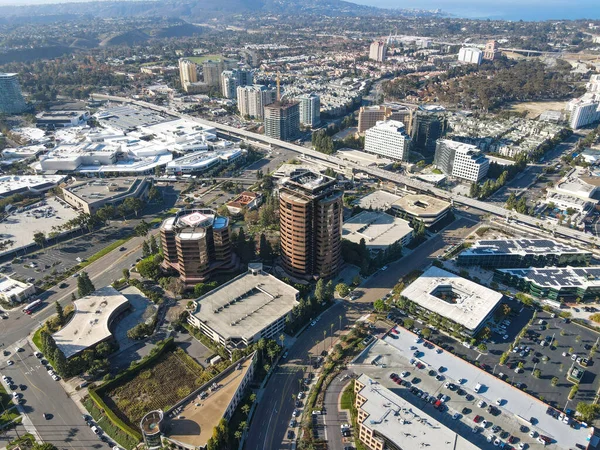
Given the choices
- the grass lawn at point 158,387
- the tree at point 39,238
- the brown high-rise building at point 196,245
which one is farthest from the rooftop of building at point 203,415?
the tree at point 39,238

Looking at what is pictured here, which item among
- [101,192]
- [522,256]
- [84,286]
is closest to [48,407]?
[84,286]

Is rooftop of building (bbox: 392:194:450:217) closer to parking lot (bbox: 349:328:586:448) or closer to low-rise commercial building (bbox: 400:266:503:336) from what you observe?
low-rise commercial building (bbox: 400:266:503:336)

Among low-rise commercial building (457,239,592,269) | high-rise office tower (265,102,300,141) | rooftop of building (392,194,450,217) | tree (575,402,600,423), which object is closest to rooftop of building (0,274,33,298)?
rooftop of building (392,194,450,217)

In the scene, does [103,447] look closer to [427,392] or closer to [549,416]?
[427,392]

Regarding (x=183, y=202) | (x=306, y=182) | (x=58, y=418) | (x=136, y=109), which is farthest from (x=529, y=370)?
(x=136, y=109)

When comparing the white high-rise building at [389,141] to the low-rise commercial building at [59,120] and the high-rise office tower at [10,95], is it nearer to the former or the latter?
the low-rise commercial building at [59,120]

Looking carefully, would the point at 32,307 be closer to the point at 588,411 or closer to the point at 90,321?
the point at 90,321
